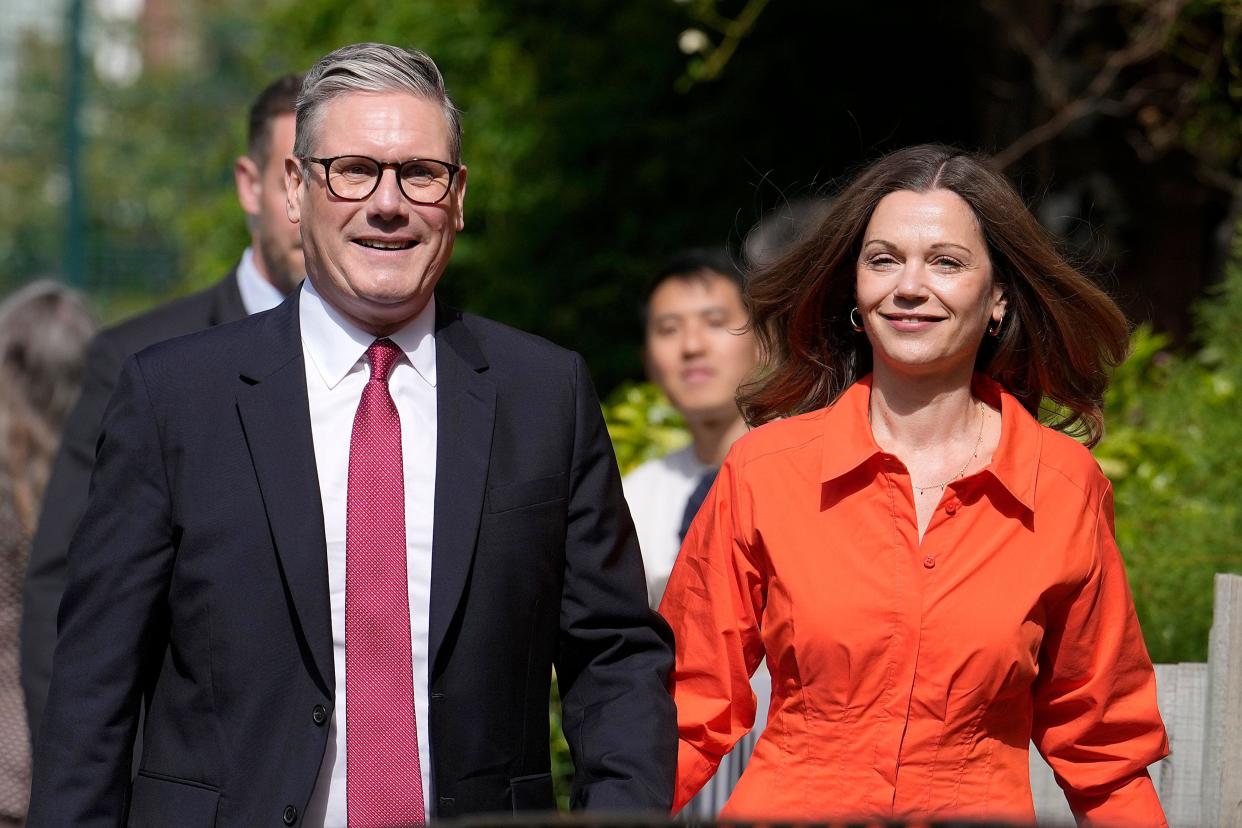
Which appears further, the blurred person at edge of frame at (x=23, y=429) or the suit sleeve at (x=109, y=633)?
the blurred person at edge of frame at (x=23, y=429)

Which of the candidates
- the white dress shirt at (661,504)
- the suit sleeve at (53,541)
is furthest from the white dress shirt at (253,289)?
the white dress shirt at (661,504)

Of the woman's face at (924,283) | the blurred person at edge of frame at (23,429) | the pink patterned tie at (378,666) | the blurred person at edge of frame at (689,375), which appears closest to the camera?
the pink patterned tie at (378,666)

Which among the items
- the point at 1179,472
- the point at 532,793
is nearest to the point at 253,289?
the point at 532,793

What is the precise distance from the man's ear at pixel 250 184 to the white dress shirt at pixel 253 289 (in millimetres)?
119

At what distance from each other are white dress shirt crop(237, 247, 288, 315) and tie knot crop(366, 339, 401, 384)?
4.46ft

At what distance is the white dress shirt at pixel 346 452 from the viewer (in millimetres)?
2611

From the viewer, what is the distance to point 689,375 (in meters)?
4.68

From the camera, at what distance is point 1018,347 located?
3.16m

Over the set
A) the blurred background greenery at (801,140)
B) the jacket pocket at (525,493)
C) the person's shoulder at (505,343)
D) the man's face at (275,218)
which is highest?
the blurred background greenery at (801,140)

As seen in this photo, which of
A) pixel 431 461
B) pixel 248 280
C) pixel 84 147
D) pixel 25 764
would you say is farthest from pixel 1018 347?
pixel 84 147

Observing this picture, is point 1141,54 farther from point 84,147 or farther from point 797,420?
point 84,147

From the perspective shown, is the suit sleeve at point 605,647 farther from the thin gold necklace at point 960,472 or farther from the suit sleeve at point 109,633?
the suit sleeve at point 109,633

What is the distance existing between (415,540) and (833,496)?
0.76 meters

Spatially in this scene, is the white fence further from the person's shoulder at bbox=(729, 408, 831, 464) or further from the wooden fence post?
the person's shoulder at bbox=(729, 408, 831, 464)
